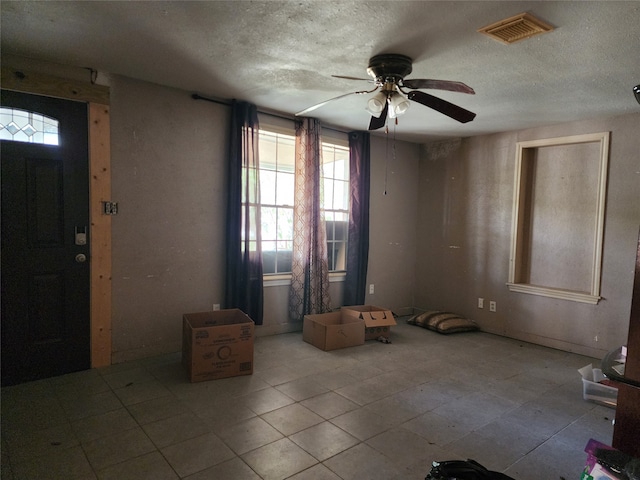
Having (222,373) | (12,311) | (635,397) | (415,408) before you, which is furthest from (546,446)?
(12,311)

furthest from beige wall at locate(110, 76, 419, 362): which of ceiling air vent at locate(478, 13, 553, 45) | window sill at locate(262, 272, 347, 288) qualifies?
ceiling air vent at locate(478, 13, 553, 45)

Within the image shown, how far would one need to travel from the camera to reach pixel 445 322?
4.71m

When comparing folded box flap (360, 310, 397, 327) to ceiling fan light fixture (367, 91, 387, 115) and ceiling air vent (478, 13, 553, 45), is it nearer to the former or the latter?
ceiling fan light fixture (367, 91, 387, 115)

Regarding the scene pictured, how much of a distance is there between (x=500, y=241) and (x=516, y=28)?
304 centimetres

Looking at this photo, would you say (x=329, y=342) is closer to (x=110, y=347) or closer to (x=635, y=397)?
(x=110, y=347)

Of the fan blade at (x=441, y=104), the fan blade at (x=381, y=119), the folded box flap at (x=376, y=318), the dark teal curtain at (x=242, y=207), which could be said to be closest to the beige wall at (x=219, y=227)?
the dark teal curtain at (x=242, y=207)

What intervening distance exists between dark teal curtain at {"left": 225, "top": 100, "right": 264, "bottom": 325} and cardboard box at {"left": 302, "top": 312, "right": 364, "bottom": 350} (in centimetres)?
68

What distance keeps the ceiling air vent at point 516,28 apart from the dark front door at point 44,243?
3.11m

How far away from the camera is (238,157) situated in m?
3.85

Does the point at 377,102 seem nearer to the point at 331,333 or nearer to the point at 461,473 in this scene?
the point at 461,473

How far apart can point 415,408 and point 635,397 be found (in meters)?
1.61

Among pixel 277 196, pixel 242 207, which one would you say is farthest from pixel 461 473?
pixel 277 196

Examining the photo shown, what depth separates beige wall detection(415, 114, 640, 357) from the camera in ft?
12.4

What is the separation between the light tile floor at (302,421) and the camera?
204 cm
